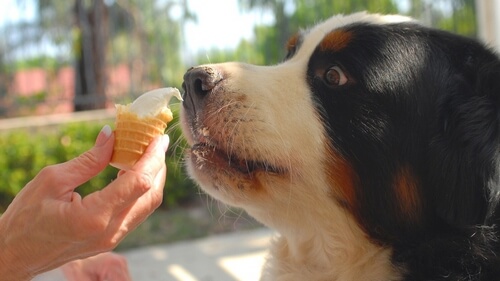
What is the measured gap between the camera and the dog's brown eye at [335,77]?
2242 millimetres

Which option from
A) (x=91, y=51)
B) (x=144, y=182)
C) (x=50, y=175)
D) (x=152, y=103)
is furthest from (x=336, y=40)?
(x=91, y=51)

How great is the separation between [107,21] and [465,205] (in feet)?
23.0

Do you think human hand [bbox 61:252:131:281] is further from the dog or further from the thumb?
the thumb

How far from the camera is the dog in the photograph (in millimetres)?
2094

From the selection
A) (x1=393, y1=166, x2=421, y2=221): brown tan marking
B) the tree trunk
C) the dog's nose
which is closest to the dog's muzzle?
the dog's nose

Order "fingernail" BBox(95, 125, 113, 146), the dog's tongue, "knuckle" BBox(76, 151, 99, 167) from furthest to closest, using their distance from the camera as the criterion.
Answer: the dog's tongue < "fingernail" BBox(95, 125, 113, 146) < "knuckle" BBox(76, 151, 99, 167)

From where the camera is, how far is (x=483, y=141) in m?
2.04

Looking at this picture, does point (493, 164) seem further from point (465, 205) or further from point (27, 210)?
point (27, 210)

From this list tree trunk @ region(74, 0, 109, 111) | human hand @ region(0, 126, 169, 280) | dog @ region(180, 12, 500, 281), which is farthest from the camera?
tree trunk @ region(74, 0, 109, 111)

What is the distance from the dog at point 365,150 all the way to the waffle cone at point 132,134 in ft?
0.81

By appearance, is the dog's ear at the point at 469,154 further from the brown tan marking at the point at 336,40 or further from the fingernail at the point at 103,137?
the fingernail at the point at 103,137

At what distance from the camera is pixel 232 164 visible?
2156 mm

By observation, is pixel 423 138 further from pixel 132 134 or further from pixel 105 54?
pixel 105 54

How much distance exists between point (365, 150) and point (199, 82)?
1.99 ft
